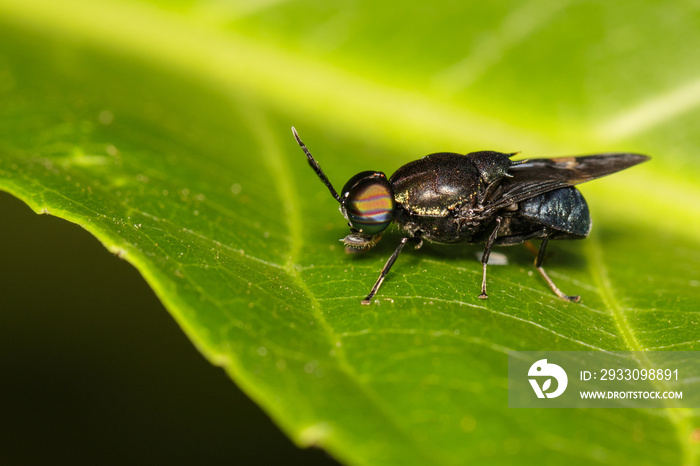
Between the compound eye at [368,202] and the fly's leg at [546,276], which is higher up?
the fly's leg at [546,276]

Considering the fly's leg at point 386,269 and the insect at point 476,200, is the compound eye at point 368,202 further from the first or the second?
the fly's leg at point 386,269

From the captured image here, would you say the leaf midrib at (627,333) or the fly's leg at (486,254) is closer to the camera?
the leaf midrib at (627,333)

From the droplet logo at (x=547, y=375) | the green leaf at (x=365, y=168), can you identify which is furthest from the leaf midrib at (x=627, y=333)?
the droplet logo at (x=547, y=375)

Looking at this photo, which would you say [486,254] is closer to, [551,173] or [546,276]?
[546,276]

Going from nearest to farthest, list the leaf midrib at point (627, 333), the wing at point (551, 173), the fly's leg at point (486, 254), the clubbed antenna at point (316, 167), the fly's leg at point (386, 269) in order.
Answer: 1. the leaf midrib at point (627, 333)
2. the fly's leg at point (386, 269)
3. the fly's leg at point (486, 254)
4. the clubbed antenna at point (316, 167)
5. the wing at point (551, 173)

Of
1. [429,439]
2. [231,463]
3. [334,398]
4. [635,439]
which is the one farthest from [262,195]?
[635,439]

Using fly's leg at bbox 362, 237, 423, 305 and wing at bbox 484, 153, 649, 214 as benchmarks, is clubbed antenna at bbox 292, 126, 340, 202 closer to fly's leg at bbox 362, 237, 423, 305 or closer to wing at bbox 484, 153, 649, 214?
fly's leg at bbox 362, 237, 423, 305
